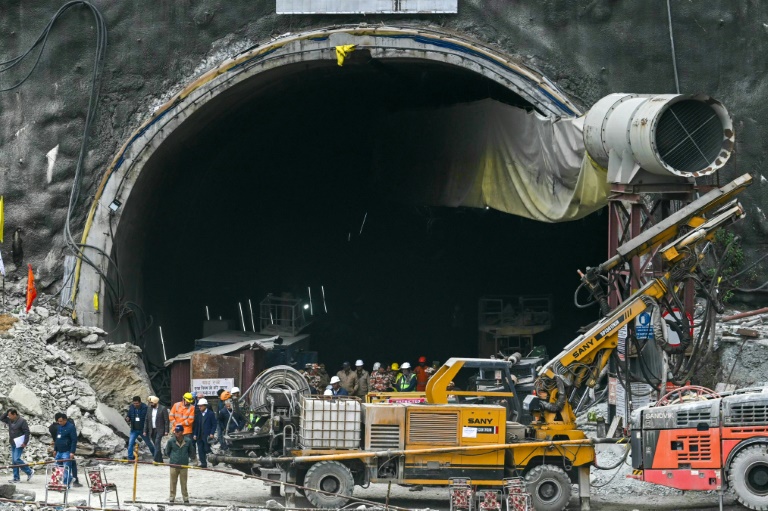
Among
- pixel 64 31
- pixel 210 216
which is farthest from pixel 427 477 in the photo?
pixel 210 216

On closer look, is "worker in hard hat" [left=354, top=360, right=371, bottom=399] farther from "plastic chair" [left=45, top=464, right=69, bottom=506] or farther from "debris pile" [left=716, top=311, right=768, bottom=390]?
"plastic chair" [left=45, top=464, right=69, bottom=506]

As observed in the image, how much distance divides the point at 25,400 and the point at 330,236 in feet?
57.6

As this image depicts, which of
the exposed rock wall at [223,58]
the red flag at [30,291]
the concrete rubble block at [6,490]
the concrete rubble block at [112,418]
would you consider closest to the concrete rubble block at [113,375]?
the concrete rubble block at [112,418]

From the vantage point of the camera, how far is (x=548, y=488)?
789 inches

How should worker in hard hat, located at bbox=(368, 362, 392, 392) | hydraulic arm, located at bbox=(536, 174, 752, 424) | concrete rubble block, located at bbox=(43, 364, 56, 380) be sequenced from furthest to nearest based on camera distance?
worker in hard hat, located at bbox=(368, 362, 392, 392)
concrete rubble block, located at bbox=(43, 364, 56, 380)
hydraulic arm, located at bbox=(536, 174, 752, 424)

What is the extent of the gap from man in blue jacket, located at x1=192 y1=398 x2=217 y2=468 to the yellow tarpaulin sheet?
8008mm

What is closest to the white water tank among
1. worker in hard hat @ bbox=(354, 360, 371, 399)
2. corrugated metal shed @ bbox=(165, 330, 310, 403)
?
worker in hard hat @ bbox=(354, 360, 371, 399)

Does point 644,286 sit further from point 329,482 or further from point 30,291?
point 30,291

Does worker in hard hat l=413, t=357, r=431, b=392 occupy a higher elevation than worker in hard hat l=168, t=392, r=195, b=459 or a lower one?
higher

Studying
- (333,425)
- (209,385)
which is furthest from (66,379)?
(333,425)

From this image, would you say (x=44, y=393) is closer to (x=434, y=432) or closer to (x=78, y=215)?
(x=78, y=215)

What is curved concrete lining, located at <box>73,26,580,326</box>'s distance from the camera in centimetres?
2691

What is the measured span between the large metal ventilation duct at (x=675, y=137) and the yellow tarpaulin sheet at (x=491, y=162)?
2642 millimetres

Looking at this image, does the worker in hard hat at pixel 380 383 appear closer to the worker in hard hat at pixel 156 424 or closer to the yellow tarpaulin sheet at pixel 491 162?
the yellow tarpaulin sheet at pixel 491 162
